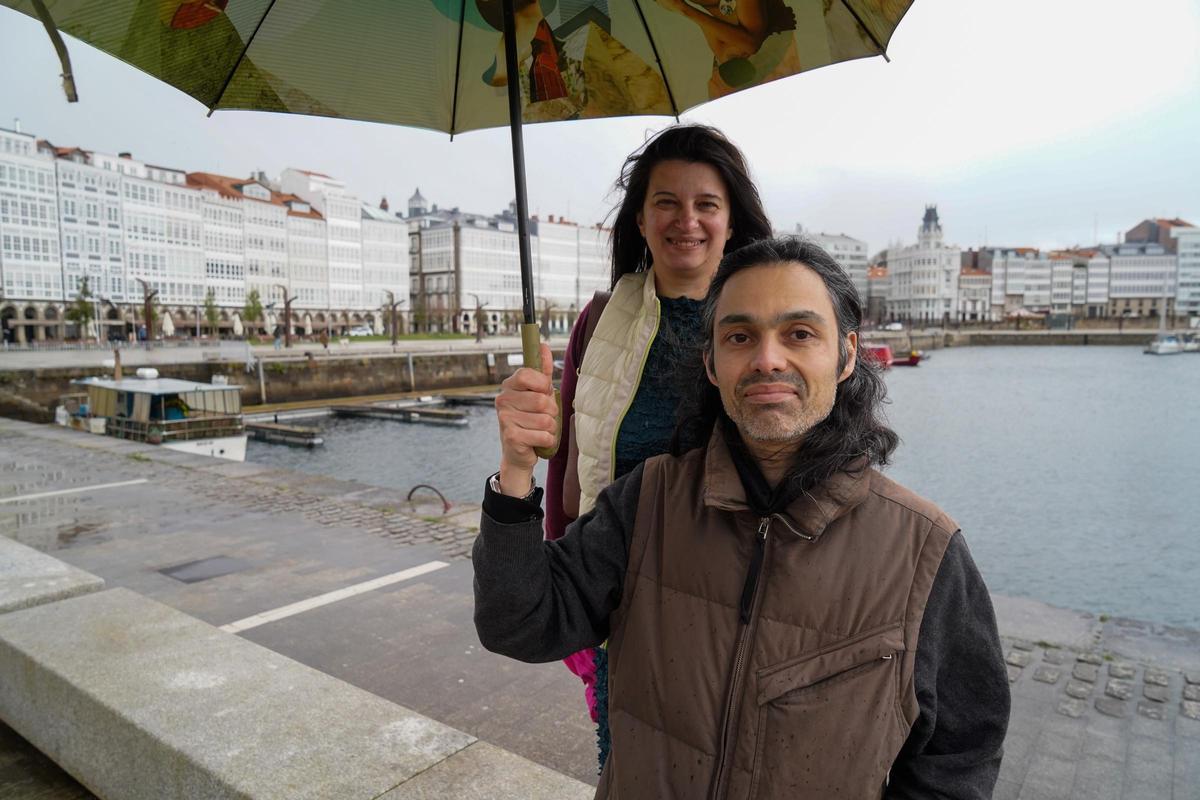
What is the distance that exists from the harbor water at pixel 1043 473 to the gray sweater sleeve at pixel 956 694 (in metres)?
1.63

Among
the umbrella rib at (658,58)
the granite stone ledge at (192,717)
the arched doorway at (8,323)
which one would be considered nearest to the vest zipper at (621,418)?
the umbrella rib at (658,58)

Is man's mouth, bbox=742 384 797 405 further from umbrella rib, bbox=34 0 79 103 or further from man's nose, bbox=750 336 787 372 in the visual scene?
umbrella rib, bbox=34 0 79 103

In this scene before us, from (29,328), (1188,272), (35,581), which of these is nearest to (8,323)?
(29,328)

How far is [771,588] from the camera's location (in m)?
1.27

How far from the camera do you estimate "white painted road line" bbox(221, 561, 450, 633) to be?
517 cm

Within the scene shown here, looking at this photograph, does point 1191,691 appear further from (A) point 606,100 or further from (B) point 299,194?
(B) point 299,194

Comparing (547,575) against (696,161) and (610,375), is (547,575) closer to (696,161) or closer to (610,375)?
(610,375)

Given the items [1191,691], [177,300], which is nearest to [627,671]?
[1191,691]

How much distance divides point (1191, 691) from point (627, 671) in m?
5.42

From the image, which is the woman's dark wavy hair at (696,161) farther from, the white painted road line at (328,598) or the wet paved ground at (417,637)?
the white painted road line at (328,598)

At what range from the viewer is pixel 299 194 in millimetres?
80875

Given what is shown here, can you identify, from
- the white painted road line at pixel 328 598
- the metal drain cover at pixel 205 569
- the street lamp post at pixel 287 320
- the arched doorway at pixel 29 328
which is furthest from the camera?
the arched doorway at pixel 29 328

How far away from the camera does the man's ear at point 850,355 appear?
56.4 inches

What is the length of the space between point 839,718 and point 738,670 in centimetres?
17
